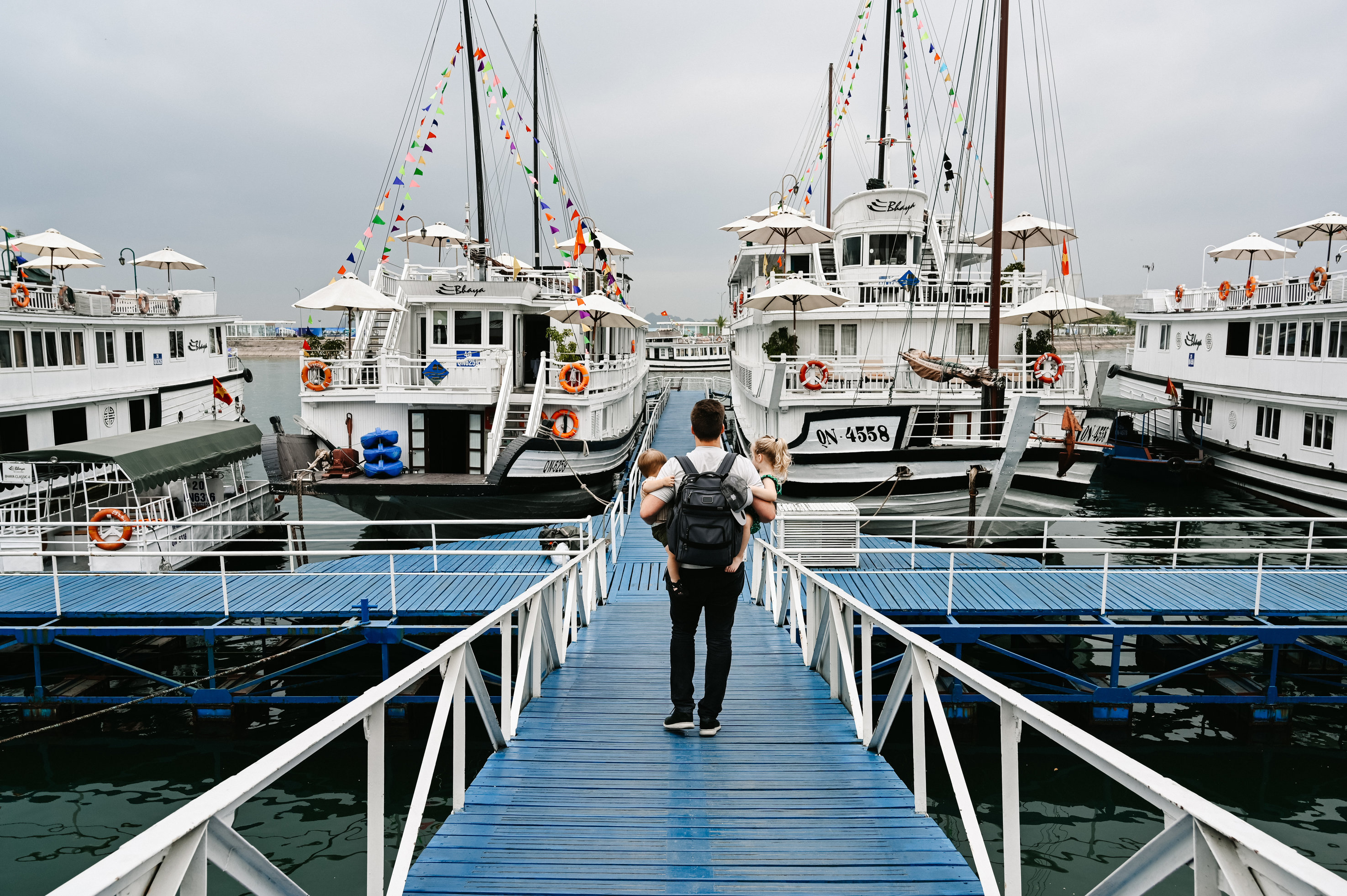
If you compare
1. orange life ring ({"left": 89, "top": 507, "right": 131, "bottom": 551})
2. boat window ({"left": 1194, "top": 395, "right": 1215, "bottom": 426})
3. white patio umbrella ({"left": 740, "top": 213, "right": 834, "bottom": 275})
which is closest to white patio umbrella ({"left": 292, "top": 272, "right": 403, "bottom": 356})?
orange life ring ({"left": 89, "top": 507, "right": 131, "bottom": 551})

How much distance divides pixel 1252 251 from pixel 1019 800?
36721 millimetres

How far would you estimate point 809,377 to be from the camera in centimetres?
1892

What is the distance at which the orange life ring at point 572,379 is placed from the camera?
18734 millimetres

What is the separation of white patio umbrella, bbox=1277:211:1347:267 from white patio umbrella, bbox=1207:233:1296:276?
1438 millimetres

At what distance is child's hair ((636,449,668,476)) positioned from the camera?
6244 millimetres

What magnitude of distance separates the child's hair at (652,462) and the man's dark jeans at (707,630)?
3.95ft

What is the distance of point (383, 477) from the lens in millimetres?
17484

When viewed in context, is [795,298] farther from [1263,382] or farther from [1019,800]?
[1263,382]

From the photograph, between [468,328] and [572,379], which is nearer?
[572,379]

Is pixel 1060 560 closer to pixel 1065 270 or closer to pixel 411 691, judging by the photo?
pixel 1065 270

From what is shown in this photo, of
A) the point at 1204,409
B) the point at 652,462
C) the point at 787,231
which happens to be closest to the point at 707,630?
the point at 652,462

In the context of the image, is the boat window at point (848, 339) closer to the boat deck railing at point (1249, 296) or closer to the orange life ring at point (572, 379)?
the orange life ring at point (572, 379)

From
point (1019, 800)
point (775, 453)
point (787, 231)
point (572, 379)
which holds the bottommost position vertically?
point (1019, 800)

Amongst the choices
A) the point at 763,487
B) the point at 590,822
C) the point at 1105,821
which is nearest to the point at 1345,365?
the point at 1105,821
